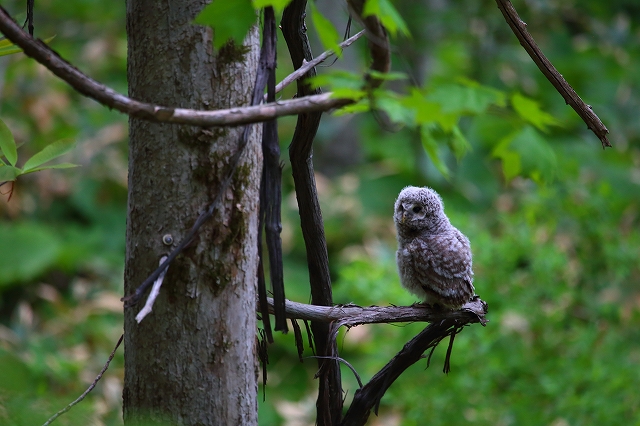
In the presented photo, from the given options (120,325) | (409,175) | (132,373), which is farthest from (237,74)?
(409,175)

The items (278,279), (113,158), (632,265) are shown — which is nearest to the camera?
(278,279)

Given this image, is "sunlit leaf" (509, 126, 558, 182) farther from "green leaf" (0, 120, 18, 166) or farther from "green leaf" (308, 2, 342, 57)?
"green leaf" (0, 120, 18, 166)

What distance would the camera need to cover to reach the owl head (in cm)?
199

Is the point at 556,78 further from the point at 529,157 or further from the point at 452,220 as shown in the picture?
the point at 452,220

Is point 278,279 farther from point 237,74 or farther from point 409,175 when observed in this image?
point 409,175

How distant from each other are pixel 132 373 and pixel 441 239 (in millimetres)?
1074

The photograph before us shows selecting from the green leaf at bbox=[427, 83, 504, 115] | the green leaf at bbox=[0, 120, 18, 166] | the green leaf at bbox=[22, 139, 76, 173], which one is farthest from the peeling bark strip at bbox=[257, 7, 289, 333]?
the green leaf at bbox=[0, 120, 18, 166]

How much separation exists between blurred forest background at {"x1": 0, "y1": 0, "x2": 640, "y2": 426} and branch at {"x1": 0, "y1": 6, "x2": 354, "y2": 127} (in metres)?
0.22

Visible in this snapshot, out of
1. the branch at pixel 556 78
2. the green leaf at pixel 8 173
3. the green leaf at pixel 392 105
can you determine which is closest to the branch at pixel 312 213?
the green leaf at pixel 392 105

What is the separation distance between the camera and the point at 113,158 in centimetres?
529

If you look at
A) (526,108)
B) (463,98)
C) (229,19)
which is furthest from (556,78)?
(229,19)

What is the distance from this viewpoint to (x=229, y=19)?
0.80m

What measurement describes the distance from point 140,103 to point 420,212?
137 cm

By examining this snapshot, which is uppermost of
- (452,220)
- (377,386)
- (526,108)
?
(452,220)
